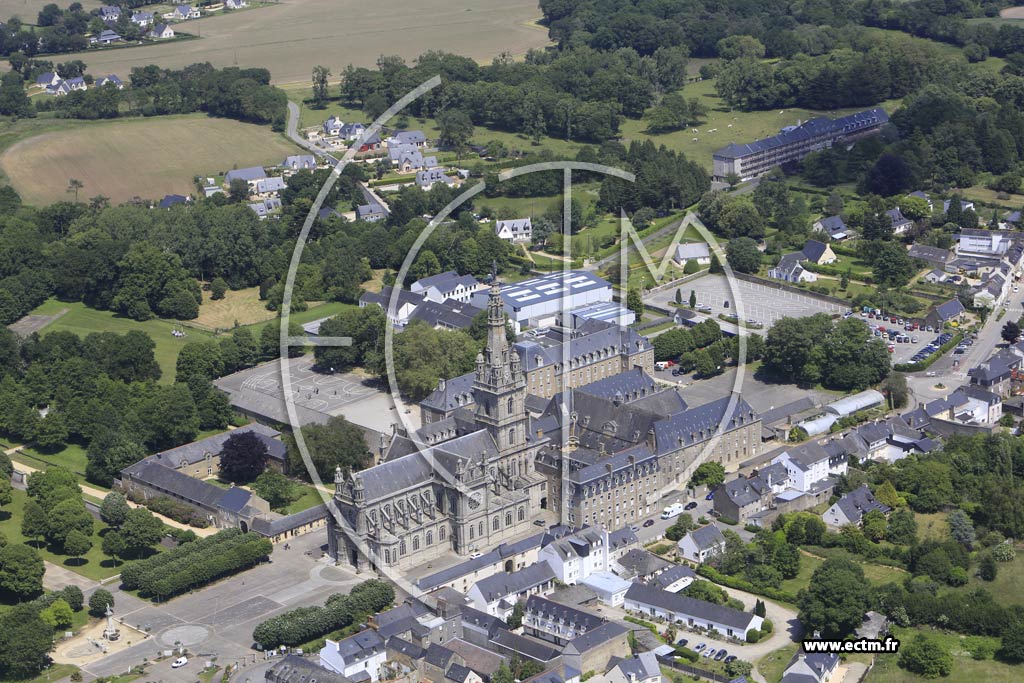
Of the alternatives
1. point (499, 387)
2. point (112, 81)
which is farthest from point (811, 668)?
point (112, 81)

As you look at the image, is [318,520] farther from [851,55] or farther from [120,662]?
[851,55]

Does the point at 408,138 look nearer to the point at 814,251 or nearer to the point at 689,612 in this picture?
the point at 814,251

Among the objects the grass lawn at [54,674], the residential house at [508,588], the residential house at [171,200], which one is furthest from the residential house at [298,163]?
the grass lawn at [54,674]

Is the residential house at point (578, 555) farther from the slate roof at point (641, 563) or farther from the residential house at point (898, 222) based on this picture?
the residential house at point (898, 222)

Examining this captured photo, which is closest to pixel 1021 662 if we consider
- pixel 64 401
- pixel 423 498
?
pixel 423 498

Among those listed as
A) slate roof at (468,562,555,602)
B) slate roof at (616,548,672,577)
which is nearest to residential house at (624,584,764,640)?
slate roof at (616,548,672,577)

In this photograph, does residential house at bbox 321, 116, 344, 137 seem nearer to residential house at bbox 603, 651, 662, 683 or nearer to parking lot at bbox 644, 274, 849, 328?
parking lot at bbox 644, 274, 849, 328
